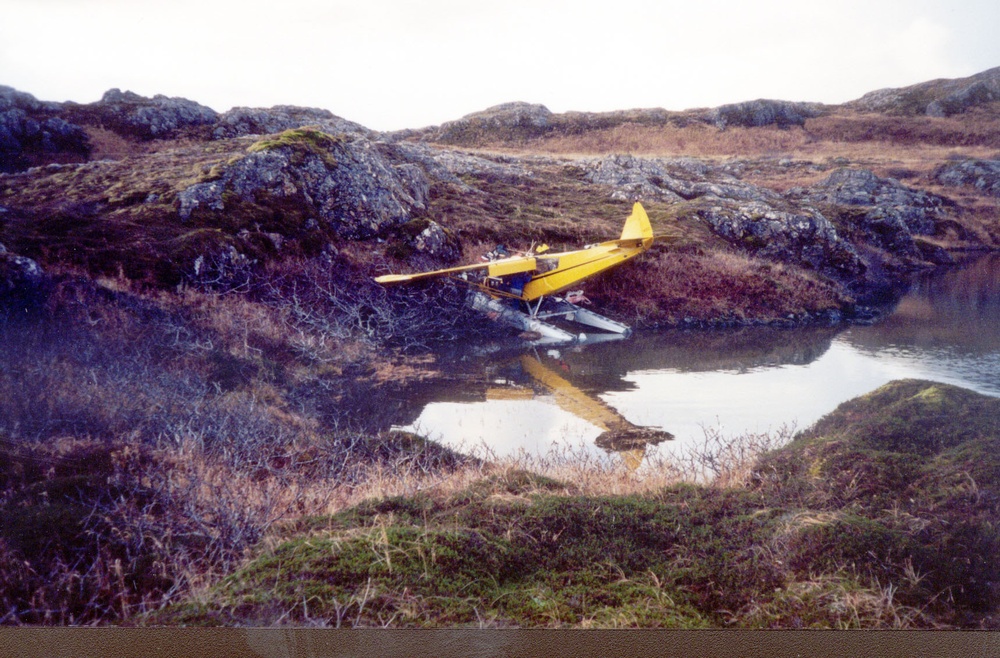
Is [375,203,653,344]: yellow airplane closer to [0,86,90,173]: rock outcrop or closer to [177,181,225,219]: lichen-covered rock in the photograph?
[177,181,225,219]: lichen-covered rock

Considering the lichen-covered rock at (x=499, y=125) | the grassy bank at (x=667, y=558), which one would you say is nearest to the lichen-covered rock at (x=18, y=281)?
the grassy bank at (x=667, y=558)

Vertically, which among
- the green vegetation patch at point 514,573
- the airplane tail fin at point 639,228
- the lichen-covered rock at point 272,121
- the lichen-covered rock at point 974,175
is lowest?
the green vegetation patch at point 514,573

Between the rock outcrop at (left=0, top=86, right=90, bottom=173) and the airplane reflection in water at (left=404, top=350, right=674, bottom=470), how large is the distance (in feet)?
11.6

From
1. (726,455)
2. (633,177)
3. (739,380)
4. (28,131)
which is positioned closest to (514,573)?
(726,455)

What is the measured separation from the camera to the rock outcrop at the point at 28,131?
3.43 metres

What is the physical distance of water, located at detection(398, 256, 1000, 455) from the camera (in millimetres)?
3391

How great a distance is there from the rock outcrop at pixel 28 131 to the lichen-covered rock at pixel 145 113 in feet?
0.68

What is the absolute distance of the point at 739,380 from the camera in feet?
12.6

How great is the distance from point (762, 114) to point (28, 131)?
5.67m

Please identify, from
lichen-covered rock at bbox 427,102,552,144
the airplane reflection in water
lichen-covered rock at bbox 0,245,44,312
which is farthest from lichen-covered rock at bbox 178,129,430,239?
the airplane reflection in water

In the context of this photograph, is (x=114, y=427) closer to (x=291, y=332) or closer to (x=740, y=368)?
(x=291, y=332)

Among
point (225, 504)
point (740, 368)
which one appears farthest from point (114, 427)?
point (740, 368)

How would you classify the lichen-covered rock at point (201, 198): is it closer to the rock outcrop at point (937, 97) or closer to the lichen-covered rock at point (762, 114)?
the lichen-covered rock at point (762, 114)

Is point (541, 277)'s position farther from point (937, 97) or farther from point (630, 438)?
point (937, 97)
